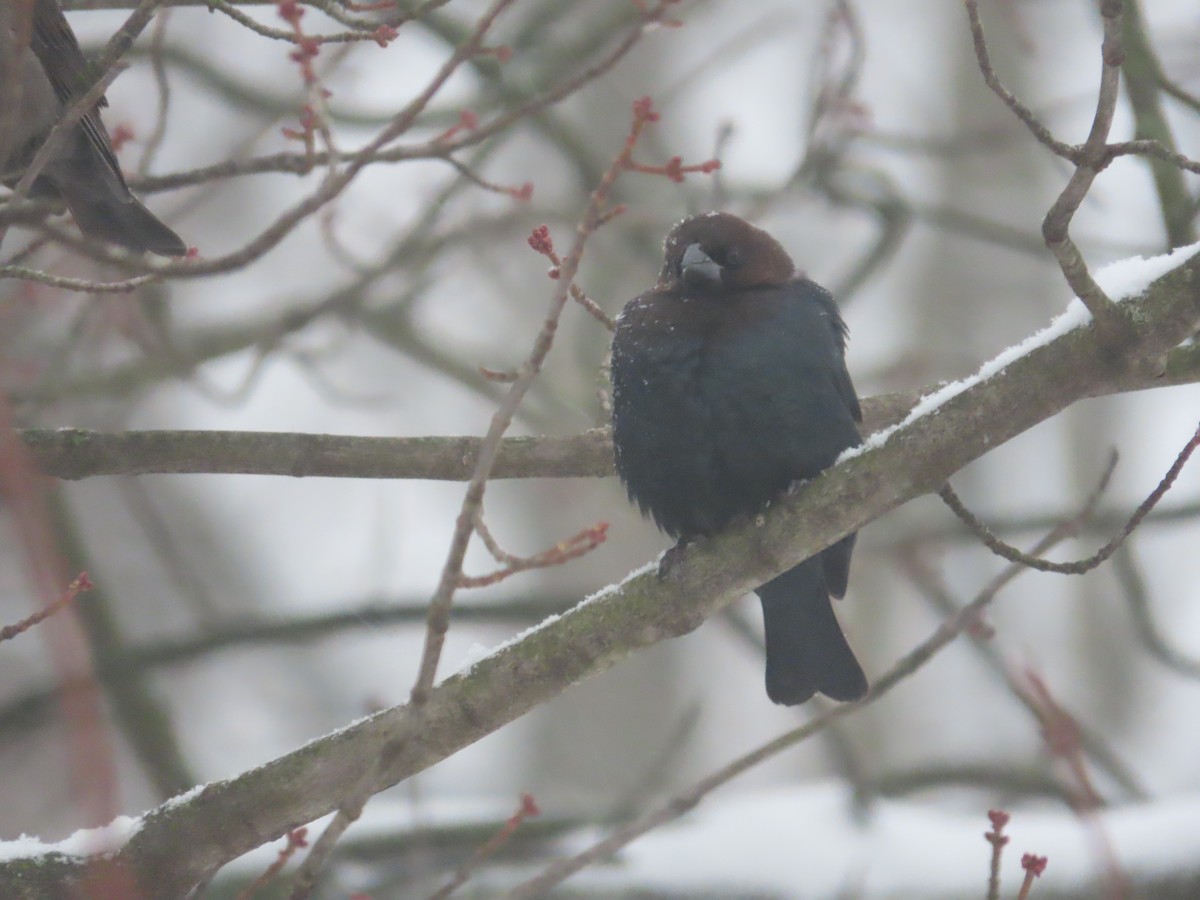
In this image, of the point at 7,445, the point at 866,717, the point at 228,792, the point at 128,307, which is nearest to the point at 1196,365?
the point at 228,792

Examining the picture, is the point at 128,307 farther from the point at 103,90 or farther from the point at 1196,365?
the point at 1196,365

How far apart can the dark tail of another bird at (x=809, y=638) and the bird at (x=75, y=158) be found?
64.4 inches

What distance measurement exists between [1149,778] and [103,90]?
9.42 meters

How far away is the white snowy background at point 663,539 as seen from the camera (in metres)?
4.49

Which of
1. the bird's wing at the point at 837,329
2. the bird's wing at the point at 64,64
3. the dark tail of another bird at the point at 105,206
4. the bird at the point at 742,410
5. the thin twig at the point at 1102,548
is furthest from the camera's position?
the bird's wing at the point at 837,329

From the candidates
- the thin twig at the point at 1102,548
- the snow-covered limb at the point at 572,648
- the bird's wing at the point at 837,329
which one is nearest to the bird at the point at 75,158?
the snow-covered limb at the point at 572,648

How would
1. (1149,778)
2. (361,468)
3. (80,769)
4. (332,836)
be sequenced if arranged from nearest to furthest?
1. (80,769)
2. (332,836)
3. (361,468)
4. (1149,778)

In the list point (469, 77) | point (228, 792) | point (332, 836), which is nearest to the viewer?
point (332, 836)

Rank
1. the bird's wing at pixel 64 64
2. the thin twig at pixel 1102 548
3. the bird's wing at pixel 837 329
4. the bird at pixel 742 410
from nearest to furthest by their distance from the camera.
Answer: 1. the thin twig at pixel 1102 548
2. the bird's wing at pixel 64 64
3. the bird at pixel 742 410
4. the bird's wing at pixel 837 329

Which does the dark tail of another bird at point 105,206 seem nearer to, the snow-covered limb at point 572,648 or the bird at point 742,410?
the bird at point 742,410

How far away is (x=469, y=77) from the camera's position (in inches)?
217

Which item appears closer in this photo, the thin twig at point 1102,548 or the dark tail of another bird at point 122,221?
the thin twig at point 1102,548

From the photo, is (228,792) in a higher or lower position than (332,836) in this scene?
higher

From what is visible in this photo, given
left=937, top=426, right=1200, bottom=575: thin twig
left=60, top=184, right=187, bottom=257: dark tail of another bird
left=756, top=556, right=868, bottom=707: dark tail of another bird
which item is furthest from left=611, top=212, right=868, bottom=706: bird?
left=60, top=184, right=187, bottom=257: dark tail of another bird
